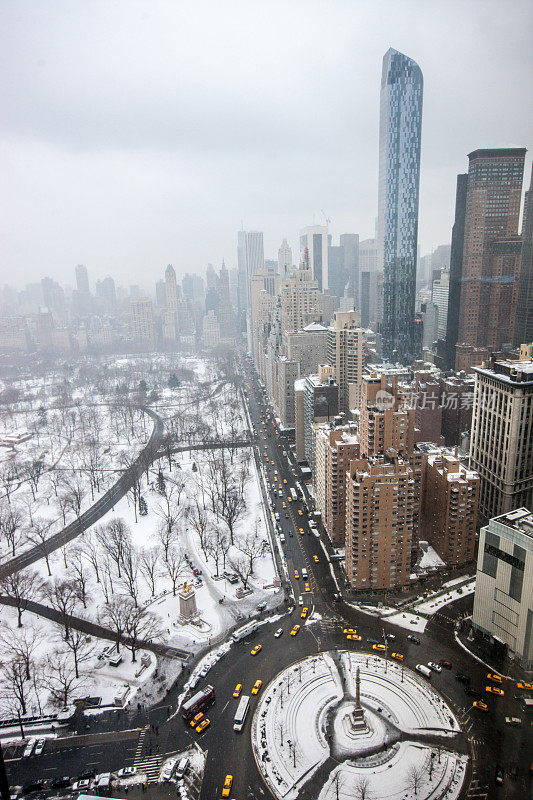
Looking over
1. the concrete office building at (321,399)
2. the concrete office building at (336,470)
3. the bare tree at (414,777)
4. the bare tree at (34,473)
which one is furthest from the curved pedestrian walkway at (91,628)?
the concrete office building at (321,399)

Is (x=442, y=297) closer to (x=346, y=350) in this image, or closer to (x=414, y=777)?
(x=346, y=350)

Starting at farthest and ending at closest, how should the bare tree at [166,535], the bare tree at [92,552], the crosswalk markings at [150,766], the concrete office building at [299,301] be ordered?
the concrete office building at [299,301], the bare tree at [166,535], the bare tree at [92,552], the crosswalk markings at [150,766]

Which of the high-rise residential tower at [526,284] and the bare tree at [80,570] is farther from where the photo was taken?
the high-rise residential tower at [526,284]

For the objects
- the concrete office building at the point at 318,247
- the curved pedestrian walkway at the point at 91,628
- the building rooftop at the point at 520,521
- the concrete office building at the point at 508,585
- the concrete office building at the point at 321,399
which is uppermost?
the concrete office building at the point at 318,247

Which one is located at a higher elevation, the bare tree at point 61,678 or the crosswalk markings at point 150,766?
the crosswalk markings at point 150,766

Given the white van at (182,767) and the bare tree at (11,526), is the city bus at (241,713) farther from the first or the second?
the bare tree at (11,526)

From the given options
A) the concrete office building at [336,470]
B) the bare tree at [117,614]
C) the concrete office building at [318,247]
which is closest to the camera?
the bare tree at [117,614]

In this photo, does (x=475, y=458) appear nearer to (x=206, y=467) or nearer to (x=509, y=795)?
(x=509, y=795)

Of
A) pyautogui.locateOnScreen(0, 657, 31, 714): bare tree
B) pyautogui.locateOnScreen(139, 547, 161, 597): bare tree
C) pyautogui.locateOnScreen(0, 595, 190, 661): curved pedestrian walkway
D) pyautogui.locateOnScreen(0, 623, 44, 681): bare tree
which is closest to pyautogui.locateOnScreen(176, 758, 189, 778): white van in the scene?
pyautogui.locateOnScreen(0, 595, 190, 661): curved pedestrian walkway
